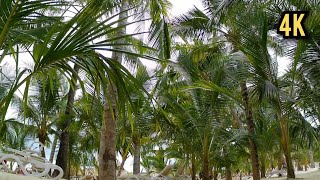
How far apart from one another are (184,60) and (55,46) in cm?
579

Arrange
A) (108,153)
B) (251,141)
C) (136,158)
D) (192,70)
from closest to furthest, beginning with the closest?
(108,153)
(192,70)
(251,141)
(136,158)

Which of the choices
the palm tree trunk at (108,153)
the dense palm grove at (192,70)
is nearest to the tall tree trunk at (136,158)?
the dense palm grove at (192,70)

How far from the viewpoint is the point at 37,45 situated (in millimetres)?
2215

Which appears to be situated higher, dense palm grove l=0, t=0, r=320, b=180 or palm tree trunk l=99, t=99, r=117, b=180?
dense palm grove l=0, t=0, r=320, b=180

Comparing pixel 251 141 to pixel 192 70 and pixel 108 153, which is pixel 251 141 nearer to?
pixel 192 70

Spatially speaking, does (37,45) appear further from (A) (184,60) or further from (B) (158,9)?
(A) (184,60)

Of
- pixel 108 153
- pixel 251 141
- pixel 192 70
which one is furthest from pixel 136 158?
pixel 108 153

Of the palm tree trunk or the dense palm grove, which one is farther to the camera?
the palm tree trunk

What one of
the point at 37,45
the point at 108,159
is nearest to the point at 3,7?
the point at 37,45

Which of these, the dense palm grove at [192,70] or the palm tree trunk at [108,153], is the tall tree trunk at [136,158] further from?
the palm tree trunk at [108,153]

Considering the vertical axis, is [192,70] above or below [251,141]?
above

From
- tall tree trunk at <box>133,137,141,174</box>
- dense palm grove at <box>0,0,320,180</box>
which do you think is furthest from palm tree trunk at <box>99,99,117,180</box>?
tall tree trunk at <box>133,137,141,174</box>

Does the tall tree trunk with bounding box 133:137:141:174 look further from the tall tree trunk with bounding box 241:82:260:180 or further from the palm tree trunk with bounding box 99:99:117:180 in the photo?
the palm tree trunk with bounding box 99:99:117:180

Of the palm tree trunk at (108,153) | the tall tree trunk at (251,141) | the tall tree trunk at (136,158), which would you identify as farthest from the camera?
the tall tree trunk at (136,158)
